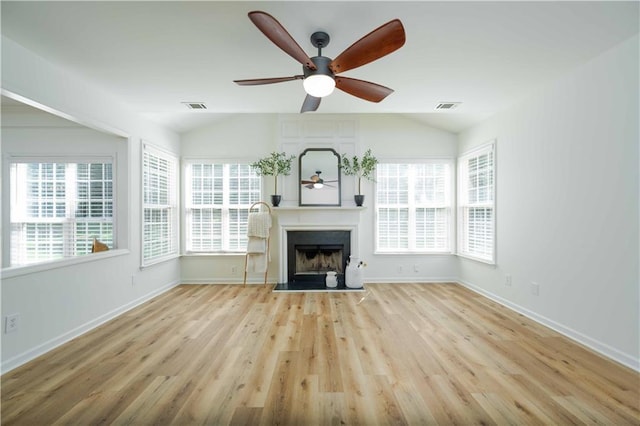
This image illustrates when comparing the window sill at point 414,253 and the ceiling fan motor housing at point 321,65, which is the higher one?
the ceiling fan motor housing at point 321,65

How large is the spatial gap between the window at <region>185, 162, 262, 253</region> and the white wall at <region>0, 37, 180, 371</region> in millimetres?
1076

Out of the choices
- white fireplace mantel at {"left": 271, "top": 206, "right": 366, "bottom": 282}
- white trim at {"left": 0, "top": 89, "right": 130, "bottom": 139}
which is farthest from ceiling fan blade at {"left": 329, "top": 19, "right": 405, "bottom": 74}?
white fireplace mantel at {"left": 271, "top": 206, "right": 366, "bottom": 282}

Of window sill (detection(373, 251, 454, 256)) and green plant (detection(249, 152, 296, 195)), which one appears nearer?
green plant (detection(249, 152, 296, 195))

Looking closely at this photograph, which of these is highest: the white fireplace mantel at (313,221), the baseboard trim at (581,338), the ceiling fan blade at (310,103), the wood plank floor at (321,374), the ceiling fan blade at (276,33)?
the ceiling fan blade at (276,33)

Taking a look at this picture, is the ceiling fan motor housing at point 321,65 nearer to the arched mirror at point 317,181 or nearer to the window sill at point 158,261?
the arched mirror at point 317,181

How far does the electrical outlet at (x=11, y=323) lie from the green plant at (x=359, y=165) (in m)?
4.24

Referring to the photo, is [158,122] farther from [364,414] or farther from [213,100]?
[364,414]

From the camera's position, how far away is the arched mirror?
16.5 ft

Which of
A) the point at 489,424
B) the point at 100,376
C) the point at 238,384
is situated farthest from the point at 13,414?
the point at 489,424

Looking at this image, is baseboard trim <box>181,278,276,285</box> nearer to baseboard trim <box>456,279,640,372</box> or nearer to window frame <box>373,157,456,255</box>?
window frame <box>373,157,456,255</box>

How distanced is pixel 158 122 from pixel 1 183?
2108mm

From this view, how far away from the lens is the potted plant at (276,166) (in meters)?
4.93

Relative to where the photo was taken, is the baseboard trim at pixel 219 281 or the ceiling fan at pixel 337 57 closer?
the ceiling fan at pixel 337 57

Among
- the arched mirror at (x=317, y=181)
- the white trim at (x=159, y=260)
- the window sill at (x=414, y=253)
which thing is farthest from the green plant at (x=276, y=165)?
the window sill at (x=414, y=253)
